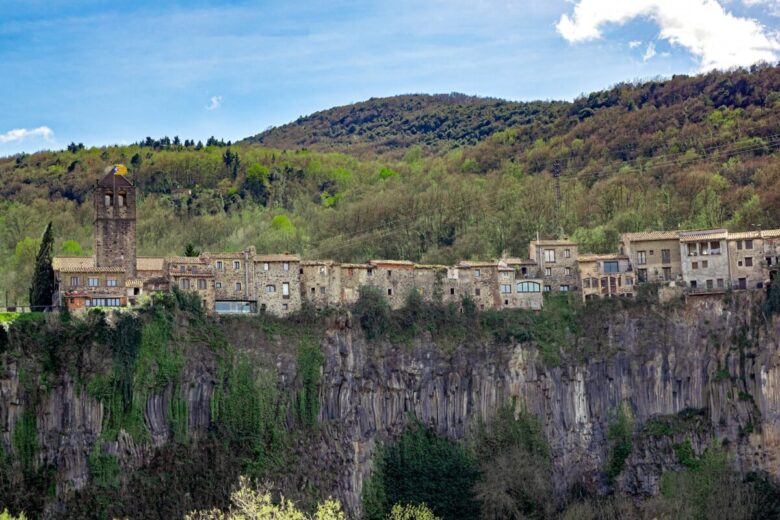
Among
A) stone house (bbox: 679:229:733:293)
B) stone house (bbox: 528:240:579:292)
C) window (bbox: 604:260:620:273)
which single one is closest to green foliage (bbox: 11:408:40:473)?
stone house (bbox: 528:240:579:292)

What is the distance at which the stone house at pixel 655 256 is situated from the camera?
314 ft

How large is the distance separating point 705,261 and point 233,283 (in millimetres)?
31456

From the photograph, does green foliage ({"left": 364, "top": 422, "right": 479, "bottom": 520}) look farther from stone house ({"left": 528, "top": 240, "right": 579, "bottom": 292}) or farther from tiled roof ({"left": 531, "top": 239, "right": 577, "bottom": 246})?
tiled roof ({"left": 531, "top": 239, "right": 577, "bottom": 246})

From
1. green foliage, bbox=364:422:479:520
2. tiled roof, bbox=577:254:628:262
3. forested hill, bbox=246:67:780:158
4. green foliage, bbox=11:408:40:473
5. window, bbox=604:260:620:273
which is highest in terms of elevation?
forested hill, bbox=246:67:780:158

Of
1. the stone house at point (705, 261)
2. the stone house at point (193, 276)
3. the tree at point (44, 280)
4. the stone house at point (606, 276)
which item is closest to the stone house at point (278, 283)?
the stone house at point (193, 276)

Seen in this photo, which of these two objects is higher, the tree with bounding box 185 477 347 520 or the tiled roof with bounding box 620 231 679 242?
the tiled roof with bounding box 620 231 679 242

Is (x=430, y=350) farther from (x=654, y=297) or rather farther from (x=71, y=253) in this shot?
(x=71, y=253)

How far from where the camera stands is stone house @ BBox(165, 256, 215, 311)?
88438mm

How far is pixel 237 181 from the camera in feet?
459

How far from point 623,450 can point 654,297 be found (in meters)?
10.7

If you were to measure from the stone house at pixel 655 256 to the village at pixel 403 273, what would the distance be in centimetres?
7

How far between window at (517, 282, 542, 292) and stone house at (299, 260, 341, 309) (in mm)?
12495

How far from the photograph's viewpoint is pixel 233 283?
90875 millimetres

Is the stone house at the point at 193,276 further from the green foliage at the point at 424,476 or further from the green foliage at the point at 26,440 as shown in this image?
the green foliage at the point at 424,476
